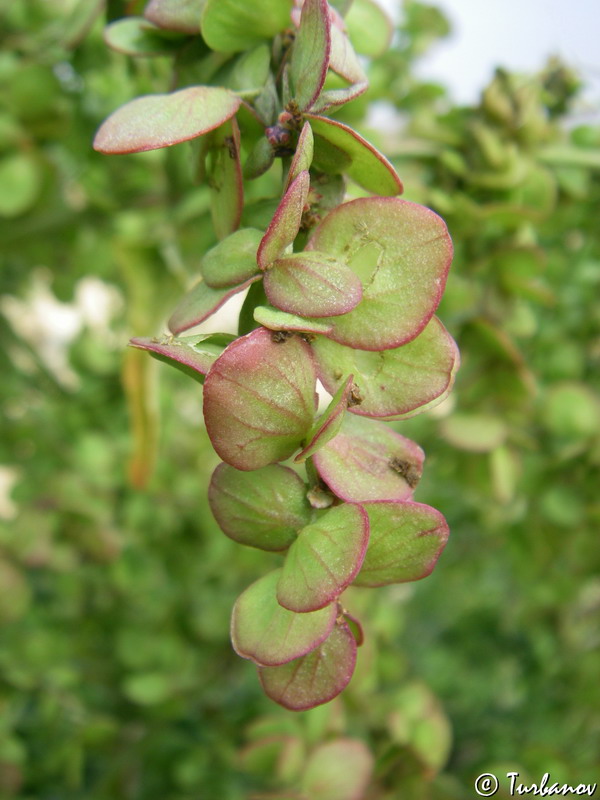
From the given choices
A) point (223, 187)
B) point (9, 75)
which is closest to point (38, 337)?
point (9, 75)

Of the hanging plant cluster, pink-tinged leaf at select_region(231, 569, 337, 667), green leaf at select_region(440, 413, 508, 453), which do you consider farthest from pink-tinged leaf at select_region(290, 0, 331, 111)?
green leaf at select_region(440, 413, 508, 453)

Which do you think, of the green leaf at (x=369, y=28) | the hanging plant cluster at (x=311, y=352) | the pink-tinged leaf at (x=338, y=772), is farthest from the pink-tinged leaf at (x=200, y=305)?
the pink-tinged leaf at (x=338, y=772)

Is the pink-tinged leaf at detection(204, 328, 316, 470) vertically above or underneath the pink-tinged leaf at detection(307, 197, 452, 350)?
underneath

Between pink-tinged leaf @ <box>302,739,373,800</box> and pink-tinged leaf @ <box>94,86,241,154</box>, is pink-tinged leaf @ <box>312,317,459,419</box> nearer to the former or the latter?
pink-tinged leaf @ <box>94,86,241,154</box>

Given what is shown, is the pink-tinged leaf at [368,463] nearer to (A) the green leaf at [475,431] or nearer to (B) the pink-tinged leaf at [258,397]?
(B) the pink-tinged leaf at [258,397]

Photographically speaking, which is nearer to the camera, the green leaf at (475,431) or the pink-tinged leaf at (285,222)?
the pink-tinged leaf at (285,222)

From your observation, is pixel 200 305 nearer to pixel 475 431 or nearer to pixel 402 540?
pixel 402 540
